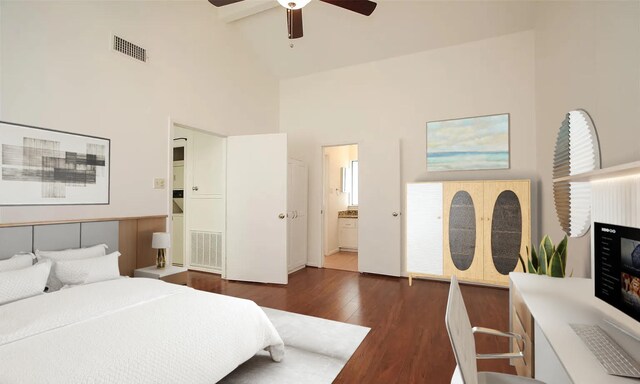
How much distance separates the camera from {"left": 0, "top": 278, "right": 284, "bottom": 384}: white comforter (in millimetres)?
1252

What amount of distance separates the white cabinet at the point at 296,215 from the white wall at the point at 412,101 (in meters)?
0.16

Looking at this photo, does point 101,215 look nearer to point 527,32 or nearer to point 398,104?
point 398,104

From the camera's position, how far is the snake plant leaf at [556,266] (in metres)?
1.97

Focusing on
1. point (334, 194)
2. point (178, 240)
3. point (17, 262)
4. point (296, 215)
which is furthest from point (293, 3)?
point (334, 194)

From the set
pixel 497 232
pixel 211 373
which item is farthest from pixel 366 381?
pixel 497 232

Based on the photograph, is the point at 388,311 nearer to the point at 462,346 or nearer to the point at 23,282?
the point at 462,346

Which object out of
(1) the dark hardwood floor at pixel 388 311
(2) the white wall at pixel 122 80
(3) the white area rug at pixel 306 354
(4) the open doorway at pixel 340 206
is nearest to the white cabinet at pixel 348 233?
(4) the open doorway at pixel 340 206

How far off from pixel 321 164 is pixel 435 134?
1.86 meters

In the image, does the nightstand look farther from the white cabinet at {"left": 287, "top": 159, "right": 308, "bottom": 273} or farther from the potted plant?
the potted plant

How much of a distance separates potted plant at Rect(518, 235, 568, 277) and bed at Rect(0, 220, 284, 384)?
195 centimetres

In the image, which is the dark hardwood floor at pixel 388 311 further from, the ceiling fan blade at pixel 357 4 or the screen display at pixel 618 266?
the ceiling fan blade at pixel 357 4

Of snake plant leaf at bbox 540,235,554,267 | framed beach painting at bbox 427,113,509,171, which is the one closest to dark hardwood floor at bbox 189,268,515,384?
snake plant leaf at bbox 540,235,554,267

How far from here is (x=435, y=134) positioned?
4289 millimetres

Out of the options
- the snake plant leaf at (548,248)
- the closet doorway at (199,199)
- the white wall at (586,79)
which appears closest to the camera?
the white wall at (586,79)
